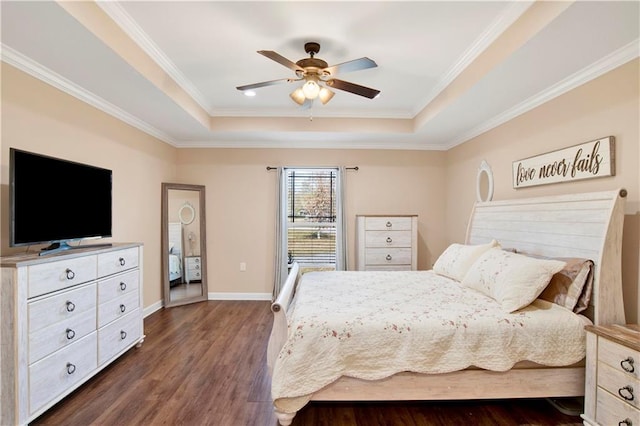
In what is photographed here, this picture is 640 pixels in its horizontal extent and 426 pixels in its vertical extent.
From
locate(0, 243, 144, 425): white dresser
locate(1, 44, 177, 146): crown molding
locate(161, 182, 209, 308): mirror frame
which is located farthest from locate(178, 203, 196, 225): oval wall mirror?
locate(0, 243, 144, 425): white dresser

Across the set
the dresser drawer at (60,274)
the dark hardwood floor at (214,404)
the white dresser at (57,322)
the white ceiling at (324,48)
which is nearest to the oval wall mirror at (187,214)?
the white ceiling at (324,48)

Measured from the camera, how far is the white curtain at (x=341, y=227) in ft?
14.7

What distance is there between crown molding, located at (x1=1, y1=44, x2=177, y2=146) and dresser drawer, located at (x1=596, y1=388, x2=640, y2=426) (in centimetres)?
426

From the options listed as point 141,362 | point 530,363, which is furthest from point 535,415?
point 141,362

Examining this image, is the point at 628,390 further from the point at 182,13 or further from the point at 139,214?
the point at 139,214

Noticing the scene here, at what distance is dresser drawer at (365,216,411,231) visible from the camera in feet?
13.8

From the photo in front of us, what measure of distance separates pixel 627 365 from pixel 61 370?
11.1 ft

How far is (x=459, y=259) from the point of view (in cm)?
297

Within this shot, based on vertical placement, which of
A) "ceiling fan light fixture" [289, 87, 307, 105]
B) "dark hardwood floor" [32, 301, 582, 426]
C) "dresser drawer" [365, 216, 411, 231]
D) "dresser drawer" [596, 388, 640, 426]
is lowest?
"dark hardwood floor" [32, 301, 582, 426]

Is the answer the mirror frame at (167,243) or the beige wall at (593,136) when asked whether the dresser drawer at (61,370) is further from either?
the beige wall at (593,136)

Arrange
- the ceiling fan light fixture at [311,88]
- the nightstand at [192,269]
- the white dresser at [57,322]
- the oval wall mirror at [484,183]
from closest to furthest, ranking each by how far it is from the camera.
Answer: the white dresser at [57,322] → the ceiling fan light fixture at [311,88] → the oval wall mirror at [484,183] → the nightstand at [192,269]

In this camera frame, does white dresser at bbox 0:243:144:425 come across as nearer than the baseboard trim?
Yes

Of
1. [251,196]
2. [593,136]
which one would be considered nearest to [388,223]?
[251,196]

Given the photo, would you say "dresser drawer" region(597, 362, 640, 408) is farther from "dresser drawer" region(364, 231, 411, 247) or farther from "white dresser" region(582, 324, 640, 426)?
"dresser drawer" region(364, 231, 411, 247)
